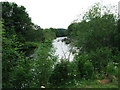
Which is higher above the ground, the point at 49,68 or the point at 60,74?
the point at 49,68

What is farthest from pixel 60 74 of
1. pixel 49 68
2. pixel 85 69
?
pixel 85 69

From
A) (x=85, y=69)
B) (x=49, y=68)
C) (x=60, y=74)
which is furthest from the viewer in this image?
(x=85, y=69)

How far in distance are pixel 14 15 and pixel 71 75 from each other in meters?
19.8

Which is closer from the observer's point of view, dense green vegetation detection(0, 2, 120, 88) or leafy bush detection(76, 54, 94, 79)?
dense green vegetation detection(0, 2, 120, 88)

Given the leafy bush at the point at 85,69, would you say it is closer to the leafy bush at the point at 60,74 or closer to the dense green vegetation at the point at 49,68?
the dense green vegetation at the point at 49,68

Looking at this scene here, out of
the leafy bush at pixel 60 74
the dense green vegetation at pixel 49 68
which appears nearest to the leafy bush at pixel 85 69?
the dense green vegetation at pixel 49 68

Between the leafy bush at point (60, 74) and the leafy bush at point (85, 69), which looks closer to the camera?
the leafy bush at point (60, 74)

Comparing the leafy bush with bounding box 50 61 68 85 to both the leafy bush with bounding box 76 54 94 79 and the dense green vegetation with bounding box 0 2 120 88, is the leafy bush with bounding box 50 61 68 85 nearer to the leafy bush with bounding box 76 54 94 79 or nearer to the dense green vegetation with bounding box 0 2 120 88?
the dense green vegetation with bounding box 0 2 120 88

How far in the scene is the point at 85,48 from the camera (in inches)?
312

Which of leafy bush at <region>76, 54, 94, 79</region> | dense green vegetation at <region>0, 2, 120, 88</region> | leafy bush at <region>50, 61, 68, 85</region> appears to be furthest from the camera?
leafy bush at <region>76, 54, 94, 79</region>

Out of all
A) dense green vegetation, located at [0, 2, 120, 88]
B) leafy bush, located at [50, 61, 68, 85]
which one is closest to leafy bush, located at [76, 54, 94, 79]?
dense green vegetation, located at [0, 2, 120, 88]

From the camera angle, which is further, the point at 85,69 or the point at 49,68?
the point at 85,69

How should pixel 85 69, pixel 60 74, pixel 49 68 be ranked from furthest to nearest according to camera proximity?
pixel 85 69 → pixel 60 74 → pixel 49 68

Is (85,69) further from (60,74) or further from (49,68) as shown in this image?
(49,68)
